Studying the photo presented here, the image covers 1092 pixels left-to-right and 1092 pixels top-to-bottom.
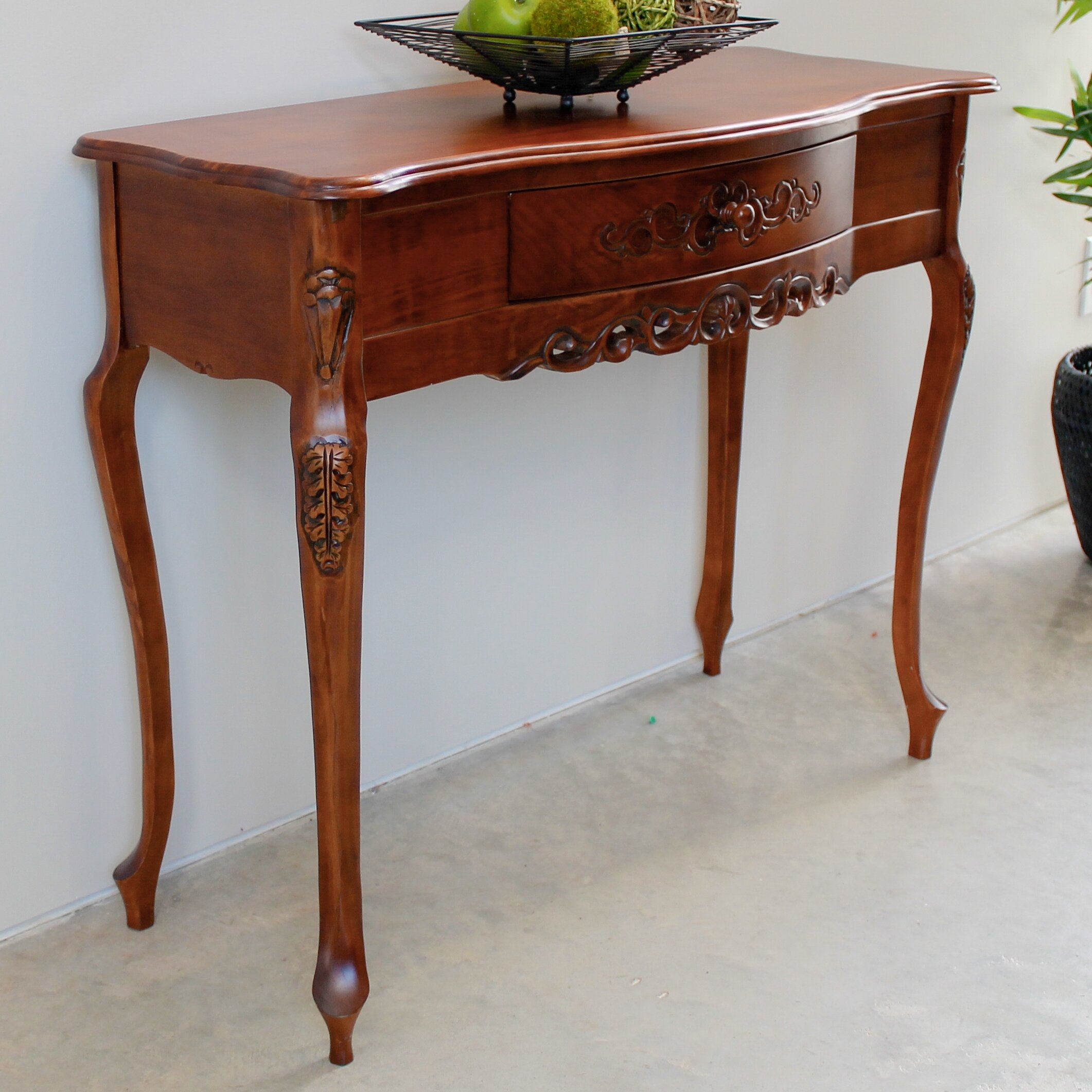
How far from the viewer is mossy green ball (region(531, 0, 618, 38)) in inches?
45.3

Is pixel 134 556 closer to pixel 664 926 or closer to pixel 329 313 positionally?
pixel 329 313

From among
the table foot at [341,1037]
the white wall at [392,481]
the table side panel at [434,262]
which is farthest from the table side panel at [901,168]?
the table foot at [341,1037]

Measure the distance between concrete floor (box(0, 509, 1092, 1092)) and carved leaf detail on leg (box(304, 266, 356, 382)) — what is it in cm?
68

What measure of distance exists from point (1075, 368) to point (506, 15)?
158 cm

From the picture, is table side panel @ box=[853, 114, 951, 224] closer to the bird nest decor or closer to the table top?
the table top

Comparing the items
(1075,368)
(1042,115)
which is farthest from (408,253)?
(1075,368)

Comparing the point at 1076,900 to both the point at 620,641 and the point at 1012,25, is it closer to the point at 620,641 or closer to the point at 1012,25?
the point at 620,641

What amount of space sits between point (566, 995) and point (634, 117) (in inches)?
34.2

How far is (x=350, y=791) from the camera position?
1182 millimetres

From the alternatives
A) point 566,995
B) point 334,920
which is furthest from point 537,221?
point 566,995

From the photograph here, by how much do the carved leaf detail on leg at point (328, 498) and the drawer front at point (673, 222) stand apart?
0.22 meters

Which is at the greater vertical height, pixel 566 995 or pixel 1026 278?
pixel 1026 278

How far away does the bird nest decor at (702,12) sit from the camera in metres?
1.28

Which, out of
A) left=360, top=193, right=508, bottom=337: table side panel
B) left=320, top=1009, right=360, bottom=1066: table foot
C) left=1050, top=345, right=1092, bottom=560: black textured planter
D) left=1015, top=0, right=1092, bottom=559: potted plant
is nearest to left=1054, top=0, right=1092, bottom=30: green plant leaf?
left=1015, top=0, right=1092, bottom=559: potted plant
